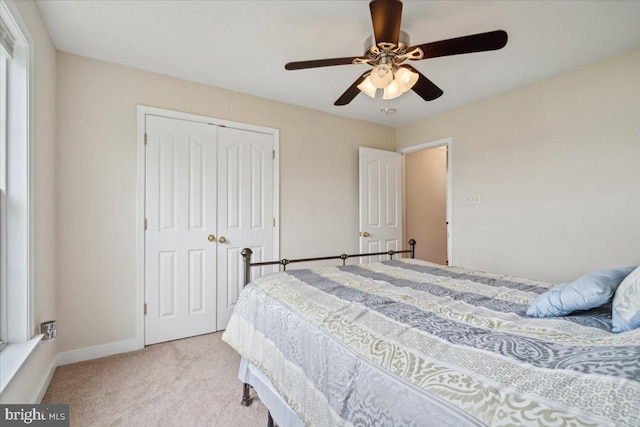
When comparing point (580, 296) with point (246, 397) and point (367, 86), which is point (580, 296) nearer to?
point (367, 86)

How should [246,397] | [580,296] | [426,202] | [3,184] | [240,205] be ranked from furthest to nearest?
[426,202] → [240,205] → [246,397] → [3,184] → [580,296]

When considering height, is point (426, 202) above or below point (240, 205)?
above

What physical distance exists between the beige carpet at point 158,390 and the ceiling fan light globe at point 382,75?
6.79 ft

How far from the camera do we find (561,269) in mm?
2598

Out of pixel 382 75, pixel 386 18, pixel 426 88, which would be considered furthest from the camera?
pixel 426 88

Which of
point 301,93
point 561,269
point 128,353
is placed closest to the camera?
point 128,353

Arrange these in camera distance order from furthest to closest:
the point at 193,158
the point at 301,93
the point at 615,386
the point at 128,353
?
the point at 301,93 < the point at 193,158 < the point at 128,353 < the point at 615,386

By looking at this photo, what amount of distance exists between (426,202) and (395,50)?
3.85m

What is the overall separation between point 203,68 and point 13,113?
4.50ft

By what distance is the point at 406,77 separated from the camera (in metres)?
1.80

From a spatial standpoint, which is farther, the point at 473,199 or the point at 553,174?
the point at 473,199

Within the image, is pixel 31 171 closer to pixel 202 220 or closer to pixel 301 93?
pixel 202 220

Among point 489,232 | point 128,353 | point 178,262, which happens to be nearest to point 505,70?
point 489,232

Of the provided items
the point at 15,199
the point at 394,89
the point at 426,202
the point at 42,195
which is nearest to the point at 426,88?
the point at 394,89
